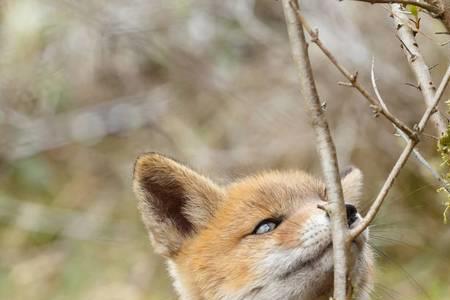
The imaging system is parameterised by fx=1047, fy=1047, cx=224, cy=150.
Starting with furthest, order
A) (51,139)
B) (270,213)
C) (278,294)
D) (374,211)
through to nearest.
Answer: (51,139) < (270,213) < (278,294) < (374,211)

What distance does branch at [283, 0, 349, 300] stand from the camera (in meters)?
3.99

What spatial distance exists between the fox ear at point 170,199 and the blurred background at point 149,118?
3.42 meters

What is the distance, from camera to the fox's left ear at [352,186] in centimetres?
586

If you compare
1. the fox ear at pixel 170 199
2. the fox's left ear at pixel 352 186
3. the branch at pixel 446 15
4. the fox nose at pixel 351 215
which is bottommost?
the fox nose at pixel 351 215

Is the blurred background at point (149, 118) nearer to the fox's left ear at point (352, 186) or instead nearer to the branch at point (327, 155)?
the fox's left ear at point (352, 186)

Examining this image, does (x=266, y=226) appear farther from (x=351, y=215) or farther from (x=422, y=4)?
(x=422, y=4)

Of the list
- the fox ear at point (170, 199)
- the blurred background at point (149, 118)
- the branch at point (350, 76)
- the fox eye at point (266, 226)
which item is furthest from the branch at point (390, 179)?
the blurred background at point (149, 118)

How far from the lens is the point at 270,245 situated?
5207mm

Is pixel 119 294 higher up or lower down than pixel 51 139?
lower down

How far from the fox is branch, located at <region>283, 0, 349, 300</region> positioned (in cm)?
65

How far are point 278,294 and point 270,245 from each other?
0.27 meters

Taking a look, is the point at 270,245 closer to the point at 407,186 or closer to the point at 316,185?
the point at 316,185

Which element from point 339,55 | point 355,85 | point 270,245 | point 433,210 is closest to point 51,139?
→ point 339,55

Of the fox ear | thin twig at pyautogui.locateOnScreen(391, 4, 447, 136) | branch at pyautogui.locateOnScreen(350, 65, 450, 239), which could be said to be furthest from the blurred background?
branch at pyautogui.locateOnScreen(350, 65, 450, 239)
